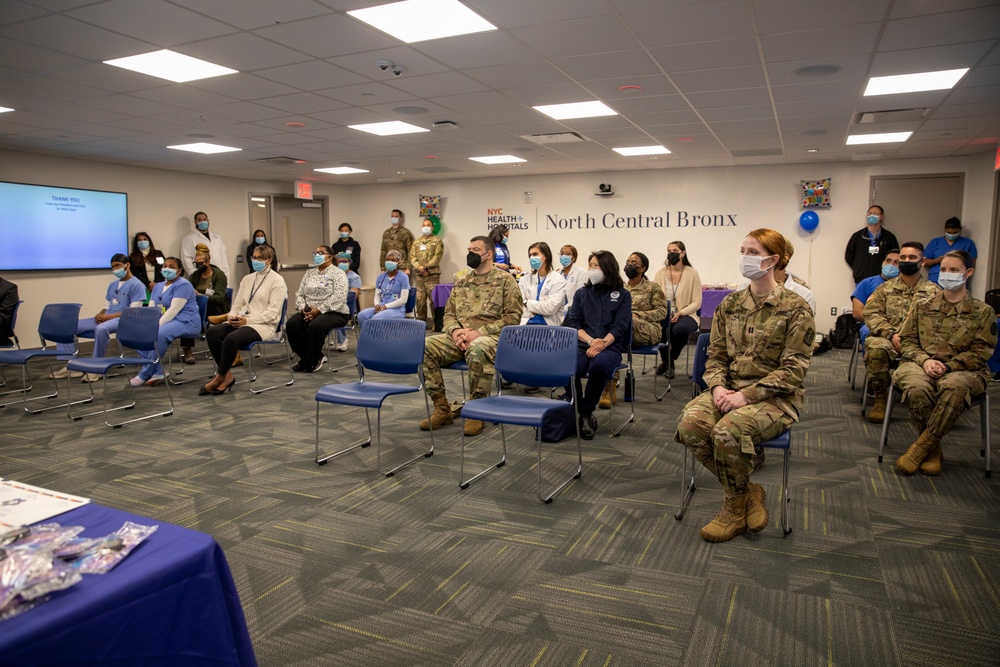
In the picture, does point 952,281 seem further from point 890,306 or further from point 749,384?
point 749,384

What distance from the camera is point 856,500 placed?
146 inches

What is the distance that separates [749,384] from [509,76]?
3.31m

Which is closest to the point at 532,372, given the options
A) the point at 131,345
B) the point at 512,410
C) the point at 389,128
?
the point at 512,410

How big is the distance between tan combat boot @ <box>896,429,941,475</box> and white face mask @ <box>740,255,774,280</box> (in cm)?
175

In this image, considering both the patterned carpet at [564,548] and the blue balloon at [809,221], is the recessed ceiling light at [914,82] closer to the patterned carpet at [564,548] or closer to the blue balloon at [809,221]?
the patterned carpet at [564,548]

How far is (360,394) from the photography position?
4.21m

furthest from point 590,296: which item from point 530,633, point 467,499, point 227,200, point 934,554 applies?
point 227,200

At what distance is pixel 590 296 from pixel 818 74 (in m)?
2.51

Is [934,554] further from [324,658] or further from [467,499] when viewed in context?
[324,658]

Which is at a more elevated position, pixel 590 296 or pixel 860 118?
pixel 860 118

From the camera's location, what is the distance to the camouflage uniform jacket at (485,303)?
532 cm

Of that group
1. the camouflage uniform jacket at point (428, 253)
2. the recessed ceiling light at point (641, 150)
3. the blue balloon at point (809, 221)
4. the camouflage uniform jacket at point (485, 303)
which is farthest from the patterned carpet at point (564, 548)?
the camouflage uniform jacket at point (428, 253)

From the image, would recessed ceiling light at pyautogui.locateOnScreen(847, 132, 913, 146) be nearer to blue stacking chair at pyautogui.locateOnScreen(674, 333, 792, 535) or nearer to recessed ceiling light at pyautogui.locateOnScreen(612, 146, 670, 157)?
recessed ceiling light at pyautogui.locateOnScreen(612, 146, 670, 157)

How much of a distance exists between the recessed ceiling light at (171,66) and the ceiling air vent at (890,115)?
6.08 metres
